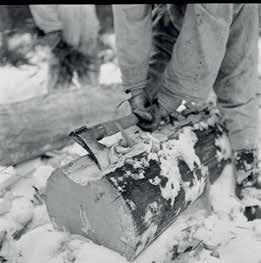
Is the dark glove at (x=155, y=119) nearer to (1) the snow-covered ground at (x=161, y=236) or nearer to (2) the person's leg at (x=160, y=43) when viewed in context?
(2) the person's leg at (x=160, y=43)

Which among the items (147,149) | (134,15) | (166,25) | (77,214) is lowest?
(77,214)

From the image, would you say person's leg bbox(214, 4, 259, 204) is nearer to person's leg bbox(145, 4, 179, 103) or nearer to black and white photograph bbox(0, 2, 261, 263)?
black and white photograph bbox(0, 2, 261, 263)

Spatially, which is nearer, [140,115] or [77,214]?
[77,214]

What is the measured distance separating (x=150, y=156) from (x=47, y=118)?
1010mm

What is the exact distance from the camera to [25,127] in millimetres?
2342

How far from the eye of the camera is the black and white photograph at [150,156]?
1.53 meters

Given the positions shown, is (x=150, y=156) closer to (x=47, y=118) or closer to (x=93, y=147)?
(x=93, y=147)

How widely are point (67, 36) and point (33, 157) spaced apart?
1523 millimetres

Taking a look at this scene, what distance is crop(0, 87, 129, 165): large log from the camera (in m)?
2.30

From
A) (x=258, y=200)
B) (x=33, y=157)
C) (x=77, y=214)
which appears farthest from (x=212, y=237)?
(x=33, y=157)

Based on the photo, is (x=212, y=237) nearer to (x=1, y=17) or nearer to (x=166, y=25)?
(x=166, y=25)

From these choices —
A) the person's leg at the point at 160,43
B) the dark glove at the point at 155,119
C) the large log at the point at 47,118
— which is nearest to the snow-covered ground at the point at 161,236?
the large log at the point at 47,118

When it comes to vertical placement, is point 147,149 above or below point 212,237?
above

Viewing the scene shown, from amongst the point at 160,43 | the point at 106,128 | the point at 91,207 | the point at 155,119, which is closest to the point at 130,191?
the point at 91,207
